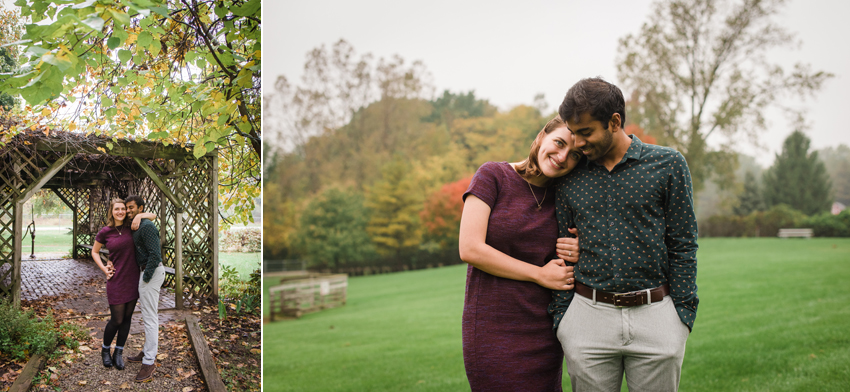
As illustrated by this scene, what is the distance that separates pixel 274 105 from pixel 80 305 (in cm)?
1703

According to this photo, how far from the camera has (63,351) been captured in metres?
1.69

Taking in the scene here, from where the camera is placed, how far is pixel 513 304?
147 centimetres

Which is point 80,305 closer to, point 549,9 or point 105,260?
point 105,260

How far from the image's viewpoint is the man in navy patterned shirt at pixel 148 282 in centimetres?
178

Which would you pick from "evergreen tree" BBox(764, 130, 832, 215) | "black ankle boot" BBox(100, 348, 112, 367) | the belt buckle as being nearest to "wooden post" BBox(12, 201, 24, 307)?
"black ankle boot" BBox(100, 348, 112, 367)

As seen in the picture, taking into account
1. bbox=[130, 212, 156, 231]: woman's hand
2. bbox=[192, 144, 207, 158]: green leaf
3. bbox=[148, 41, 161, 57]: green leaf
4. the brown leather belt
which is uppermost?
bbox=[148, 41, 161, 57]: green leaf

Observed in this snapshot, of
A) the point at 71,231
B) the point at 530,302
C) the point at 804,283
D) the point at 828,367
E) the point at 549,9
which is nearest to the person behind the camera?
the point at 530,302

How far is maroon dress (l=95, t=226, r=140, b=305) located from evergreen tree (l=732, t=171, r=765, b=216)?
1520cm

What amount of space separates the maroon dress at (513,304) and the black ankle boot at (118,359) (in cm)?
134

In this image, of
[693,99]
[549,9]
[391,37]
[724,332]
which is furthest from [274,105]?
[724,332]

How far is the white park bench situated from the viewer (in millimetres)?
11641

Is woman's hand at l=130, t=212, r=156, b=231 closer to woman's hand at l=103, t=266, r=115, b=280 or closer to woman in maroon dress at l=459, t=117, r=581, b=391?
woman's hand at l=103, t=266, r=115, b=280

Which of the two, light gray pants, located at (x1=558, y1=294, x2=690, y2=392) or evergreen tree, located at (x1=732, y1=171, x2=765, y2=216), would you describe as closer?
light gray pants, located at (x1=558, y1=294, x2=690, y2=392)

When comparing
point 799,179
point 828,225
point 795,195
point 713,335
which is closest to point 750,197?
point 795,195
